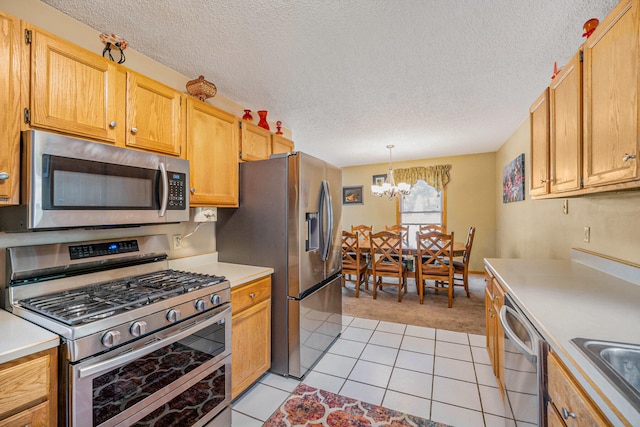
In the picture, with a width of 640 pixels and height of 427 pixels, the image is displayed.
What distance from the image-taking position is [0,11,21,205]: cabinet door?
1.13 m

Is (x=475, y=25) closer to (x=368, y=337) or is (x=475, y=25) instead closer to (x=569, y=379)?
(x=569, y=379)

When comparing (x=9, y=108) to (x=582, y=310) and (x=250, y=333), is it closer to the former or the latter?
(x=250, y=333)

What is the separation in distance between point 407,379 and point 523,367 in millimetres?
1132

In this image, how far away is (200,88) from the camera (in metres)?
2.08

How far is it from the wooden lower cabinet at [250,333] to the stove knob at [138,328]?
0.61 metres

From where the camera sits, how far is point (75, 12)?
159 centimetres

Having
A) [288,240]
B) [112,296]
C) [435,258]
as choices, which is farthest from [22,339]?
[435,258]

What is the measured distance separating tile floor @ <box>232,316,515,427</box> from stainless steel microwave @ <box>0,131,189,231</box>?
1399 millimetres

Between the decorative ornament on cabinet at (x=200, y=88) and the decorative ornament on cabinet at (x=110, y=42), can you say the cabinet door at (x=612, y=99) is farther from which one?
the decorative ornament on cabinet at (x=110, y=42)

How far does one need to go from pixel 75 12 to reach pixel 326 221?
2.08 metres

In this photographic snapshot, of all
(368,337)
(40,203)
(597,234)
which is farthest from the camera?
(368,337)

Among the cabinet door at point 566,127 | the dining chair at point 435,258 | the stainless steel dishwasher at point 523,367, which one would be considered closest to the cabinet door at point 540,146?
the cabinet door at point 566,127

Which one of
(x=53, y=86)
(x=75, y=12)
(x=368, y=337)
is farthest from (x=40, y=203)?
(x=368, y=337)

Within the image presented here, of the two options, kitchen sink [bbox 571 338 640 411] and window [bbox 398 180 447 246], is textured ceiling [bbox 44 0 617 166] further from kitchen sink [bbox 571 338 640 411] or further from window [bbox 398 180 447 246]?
window [bbox 398 180 447 246]
